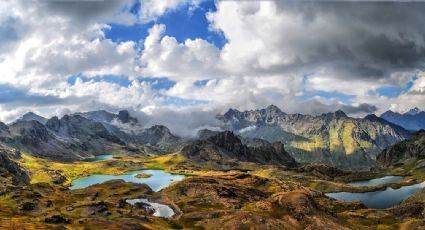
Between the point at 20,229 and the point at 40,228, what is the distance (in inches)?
393

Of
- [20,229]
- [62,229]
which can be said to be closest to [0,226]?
[20,229]

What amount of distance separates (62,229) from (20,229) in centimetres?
1698

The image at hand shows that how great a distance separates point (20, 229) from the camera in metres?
189

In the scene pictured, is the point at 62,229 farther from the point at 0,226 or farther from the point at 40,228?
the point at 0,226

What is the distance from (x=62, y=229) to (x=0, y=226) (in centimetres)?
2439

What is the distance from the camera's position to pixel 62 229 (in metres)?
199

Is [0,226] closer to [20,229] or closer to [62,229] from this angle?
[20,229]

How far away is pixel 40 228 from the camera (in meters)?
Result: 198

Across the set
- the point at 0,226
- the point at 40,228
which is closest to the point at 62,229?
the point at 40,228

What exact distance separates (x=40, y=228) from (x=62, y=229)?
913 cm

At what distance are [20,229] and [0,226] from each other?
30.9 feet

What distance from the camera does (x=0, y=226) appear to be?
629 feet
